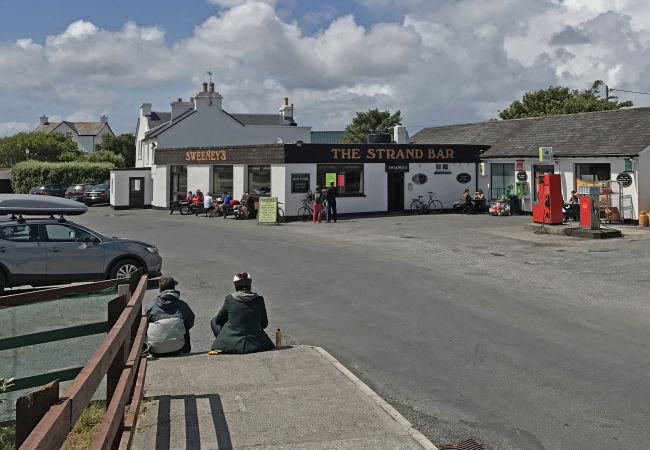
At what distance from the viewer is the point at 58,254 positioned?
1415 centimetres

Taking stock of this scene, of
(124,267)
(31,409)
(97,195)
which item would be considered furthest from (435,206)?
(31,409)

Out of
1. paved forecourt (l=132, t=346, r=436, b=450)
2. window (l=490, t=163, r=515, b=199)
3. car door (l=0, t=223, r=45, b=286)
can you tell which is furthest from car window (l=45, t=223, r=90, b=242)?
window (l=490, t=163, r=515, b=199)

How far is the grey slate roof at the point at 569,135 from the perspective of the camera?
95.6 feet

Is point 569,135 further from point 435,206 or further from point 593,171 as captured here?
point 435,206

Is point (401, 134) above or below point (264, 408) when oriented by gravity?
above

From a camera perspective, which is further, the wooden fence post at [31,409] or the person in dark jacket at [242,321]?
the person in dark jacket at [242,321]

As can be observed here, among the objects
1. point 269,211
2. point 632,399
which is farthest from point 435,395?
point 269,211

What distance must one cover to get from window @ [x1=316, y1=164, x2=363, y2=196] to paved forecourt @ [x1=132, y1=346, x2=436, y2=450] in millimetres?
24810

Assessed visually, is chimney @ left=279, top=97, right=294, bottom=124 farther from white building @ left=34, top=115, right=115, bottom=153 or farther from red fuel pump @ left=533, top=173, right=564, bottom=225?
white building @ left=34, top=115, right=115, bottom=153

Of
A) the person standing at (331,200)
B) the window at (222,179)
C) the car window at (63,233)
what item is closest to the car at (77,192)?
the window at (222,179)

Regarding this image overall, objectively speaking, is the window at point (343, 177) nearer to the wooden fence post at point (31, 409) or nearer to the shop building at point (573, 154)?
the shop building at point (573, 154)

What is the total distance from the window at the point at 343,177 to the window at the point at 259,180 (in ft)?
8.76

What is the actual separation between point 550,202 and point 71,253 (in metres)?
17.2

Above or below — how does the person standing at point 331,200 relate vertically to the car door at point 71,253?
above
